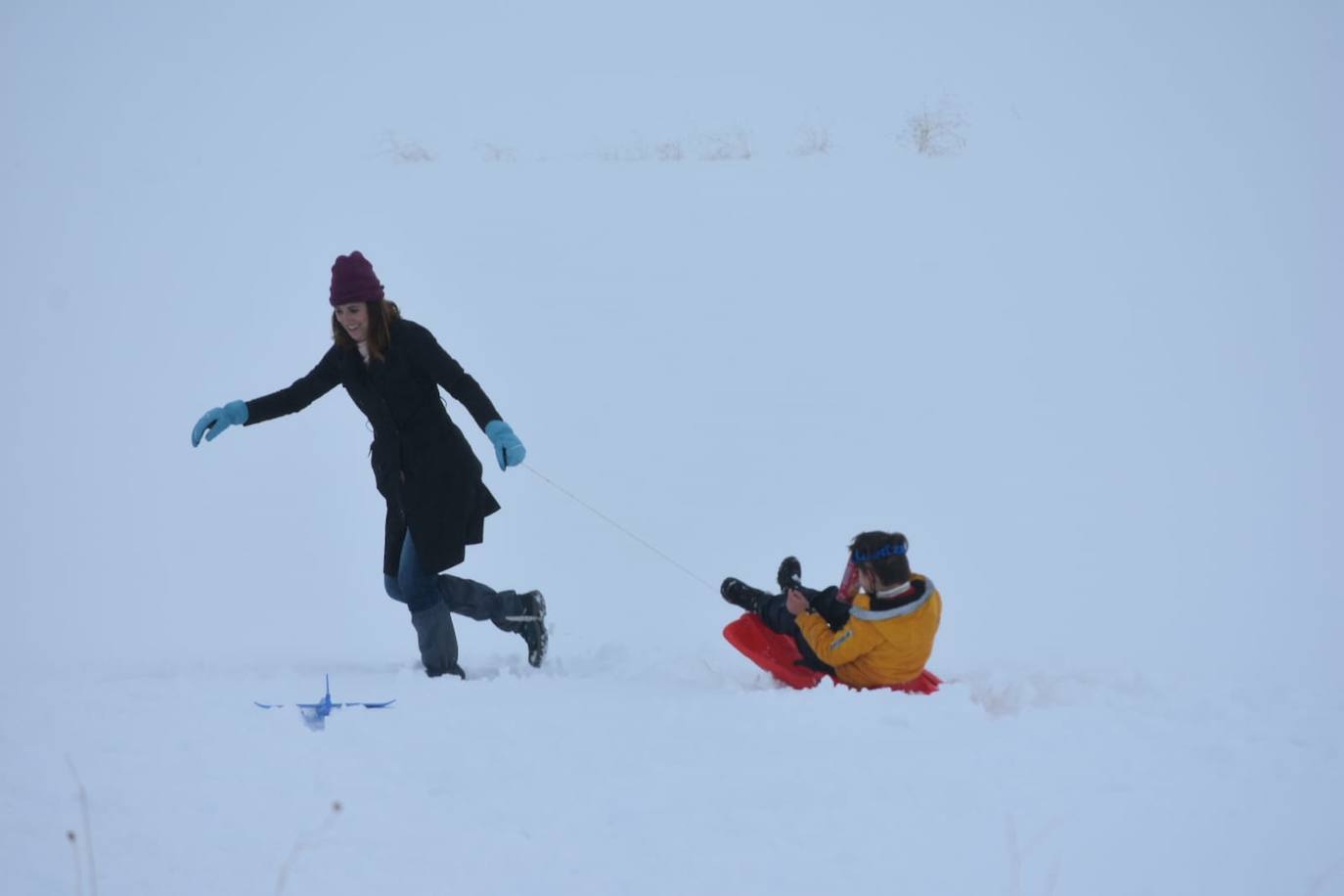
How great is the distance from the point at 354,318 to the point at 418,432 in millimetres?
470

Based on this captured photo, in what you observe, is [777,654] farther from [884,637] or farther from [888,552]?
[888,552]

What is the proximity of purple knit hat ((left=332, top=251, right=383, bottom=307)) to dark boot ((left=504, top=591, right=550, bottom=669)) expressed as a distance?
1.27 metres

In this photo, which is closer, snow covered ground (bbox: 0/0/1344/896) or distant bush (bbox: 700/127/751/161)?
snow covered ground (bbox: 0/0/1344/896)

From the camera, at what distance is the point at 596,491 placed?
6.61 meters

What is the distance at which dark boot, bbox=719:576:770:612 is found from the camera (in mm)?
4113

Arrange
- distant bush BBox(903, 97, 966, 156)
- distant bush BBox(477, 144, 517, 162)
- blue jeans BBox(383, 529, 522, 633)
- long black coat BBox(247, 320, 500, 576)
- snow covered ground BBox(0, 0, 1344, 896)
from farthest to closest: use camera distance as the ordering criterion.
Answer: distant bush BBox(477, 144, 517, 162), distant bush BBox(903, 97, 966, 156), blue jeans BBox(383, 529, 522, 633), long black coat BBox(247, 320, 500, 576), snow covered ground BBox(0, 0, 1344, 896)

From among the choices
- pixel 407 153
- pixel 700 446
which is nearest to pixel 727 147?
pixel 407 153

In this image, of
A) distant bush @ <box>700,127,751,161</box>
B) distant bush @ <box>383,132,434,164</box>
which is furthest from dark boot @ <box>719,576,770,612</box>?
distant bush @ <box>383,132,434,164</box>

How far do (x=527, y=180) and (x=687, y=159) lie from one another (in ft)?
5.37

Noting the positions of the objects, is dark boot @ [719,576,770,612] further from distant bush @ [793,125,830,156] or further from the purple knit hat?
distant bush @ [793,125,830,156]

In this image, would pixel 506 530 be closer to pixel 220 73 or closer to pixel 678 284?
pixel 678 284

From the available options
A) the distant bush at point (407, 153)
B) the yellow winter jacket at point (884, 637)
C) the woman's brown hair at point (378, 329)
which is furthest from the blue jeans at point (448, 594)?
the distant bush at point (407, 153)

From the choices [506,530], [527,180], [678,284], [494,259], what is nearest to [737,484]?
[506,530]

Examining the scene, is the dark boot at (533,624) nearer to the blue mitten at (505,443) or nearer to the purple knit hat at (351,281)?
the blue mitten at (505,443)
